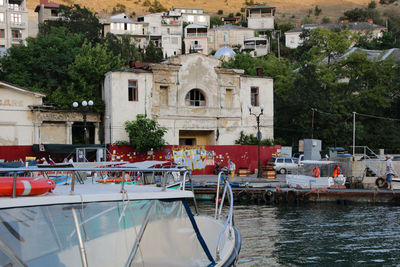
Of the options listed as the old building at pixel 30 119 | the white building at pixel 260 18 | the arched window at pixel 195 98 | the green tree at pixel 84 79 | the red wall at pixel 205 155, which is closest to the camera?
the old building at pixel 30 119

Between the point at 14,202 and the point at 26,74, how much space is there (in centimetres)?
4502

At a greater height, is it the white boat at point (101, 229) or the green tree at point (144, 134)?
the green tree at point (144, 134)

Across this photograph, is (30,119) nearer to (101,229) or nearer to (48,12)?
(101,229)

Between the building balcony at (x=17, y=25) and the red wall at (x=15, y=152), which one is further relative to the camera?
the building balcony at (x=17, y=25)

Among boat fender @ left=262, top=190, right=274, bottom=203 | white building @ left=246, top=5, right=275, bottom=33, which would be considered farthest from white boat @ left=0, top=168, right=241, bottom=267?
white building @ left=246, top=5, right=275, bottom=33

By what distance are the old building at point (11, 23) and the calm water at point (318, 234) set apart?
229ft

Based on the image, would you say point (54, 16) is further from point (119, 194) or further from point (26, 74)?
point (119, 194)

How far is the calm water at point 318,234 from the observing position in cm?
1708

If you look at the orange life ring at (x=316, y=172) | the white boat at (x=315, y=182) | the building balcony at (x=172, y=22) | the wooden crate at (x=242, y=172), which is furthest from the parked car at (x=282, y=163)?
the building balcony at (x=172, y=22)

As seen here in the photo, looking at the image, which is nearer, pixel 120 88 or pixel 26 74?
pixel 120 88

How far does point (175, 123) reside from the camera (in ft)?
145

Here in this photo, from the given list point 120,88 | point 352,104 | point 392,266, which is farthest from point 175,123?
point 392,266

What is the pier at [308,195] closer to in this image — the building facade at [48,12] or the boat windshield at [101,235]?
the boat windshield at [101,235]

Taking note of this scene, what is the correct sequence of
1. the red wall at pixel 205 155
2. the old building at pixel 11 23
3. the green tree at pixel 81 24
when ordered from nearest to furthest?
the red wall at pixel 205 155 < the green tree at pixel 81 24 < the old building at pixel 11 23
